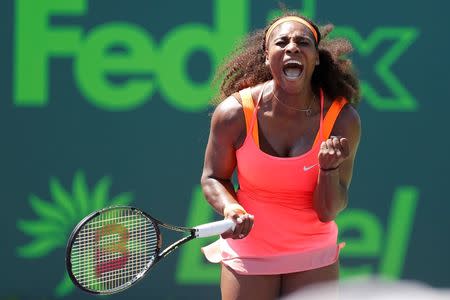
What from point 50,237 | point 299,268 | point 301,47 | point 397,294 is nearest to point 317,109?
point 301,47

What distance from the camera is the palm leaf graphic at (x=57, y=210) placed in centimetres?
471

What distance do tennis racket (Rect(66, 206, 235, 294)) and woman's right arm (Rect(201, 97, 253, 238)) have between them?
0.60ft

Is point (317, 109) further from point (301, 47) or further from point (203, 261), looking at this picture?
point (203, 261)

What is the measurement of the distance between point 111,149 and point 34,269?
778 mm

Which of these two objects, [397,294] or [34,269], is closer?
[397,294]

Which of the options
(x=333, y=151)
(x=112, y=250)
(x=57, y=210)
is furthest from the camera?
(x=57, y=210)

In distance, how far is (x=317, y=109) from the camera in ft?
9.66

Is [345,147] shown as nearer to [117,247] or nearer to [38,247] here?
[117,247]

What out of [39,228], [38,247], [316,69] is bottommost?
[38,247]

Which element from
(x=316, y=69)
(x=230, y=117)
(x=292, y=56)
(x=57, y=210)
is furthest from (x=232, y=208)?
(x=57, y=210)

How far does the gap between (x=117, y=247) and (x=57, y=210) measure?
1.95 meters

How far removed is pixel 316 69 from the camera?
3.10m

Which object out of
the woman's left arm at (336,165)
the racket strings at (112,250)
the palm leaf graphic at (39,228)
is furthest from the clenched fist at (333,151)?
the palm leaf graphic at (39,228)

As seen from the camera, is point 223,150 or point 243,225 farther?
point 223,150
